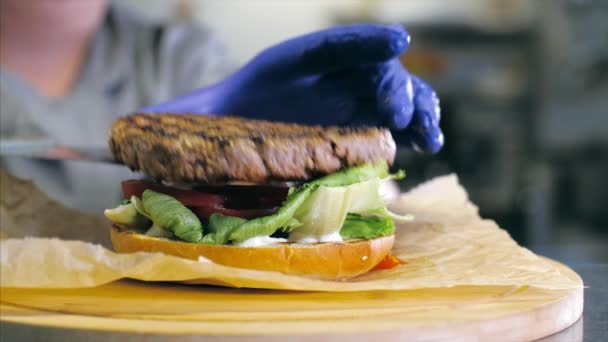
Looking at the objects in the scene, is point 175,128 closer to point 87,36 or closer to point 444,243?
point 444,243

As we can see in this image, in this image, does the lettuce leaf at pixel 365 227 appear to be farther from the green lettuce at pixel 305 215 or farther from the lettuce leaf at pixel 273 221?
the lettuce leaf at pixel 273 221

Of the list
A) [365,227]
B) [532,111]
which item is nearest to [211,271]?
[365,227]

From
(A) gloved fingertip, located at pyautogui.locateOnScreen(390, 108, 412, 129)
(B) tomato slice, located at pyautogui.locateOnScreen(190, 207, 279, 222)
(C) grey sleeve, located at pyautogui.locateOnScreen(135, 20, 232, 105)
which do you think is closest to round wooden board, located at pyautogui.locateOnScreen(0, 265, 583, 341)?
(B) tomato slice, located at pyautogui.locateOnScreen(190, 207, 279, 222)

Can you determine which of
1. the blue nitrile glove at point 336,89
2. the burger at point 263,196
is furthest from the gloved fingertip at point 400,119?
the burger at point 263,196

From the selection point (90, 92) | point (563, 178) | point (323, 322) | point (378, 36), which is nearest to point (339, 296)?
point (323, 322)

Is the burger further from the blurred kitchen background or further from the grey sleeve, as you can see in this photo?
the blurred kitchen background

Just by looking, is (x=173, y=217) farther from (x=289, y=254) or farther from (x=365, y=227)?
(x=365, y=227)
